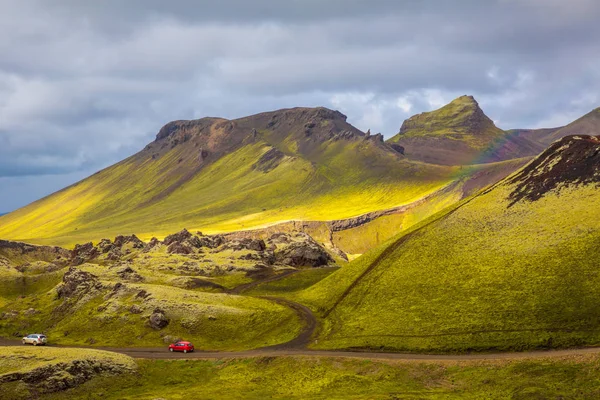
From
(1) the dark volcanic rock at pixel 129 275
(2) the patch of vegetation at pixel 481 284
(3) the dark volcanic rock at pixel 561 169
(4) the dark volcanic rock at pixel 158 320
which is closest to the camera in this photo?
(2) the patch of vegetation at pixel 481 284

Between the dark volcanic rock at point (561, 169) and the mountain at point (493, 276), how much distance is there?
287 mm

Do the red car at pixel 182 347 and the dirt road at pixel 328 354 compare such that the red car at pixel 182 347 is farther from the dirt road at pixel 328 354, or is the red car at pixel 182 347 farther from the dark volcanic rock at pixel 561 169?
the dark volcanic rock at pixel 561 169

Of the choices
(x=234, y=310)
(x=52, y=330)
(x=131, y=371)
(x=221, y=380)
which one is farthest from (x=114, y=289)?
(x=221, y=380)

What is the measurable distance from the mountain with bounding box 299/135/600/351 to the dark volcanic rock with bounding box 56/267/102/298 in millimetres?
57599

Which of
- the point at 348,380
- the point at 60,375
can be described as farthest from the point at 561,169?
the point at 60,375

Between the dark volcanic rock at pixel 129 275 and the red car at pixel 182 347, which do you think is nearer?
the red car at pixel 182 347

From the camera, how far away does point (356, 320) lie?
10712cm

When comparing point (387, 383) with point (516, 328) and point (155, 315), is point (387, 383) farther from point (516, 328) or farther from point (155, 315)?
point (155, 315)

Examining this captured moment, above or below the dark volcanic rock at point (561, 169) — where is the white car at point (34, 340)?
Result: below

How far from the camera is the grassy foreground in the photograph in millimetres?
68438

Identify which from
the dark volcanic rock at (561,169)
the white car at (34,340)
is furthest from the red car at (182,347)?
the dark volcanic rock at (561,169)

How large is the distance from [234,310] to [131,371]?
36129 mm

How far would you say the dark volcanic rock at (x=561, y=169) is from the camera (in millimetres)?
125688

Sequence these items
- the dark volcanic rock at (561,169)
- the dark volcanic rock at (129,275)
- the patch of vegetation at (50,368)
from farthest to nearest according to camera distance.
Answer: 1. the dark volcanic rock at (129,275)
2. the dark volcanic rock at (561,169)
3. the patch of vegetation at (50,368)
